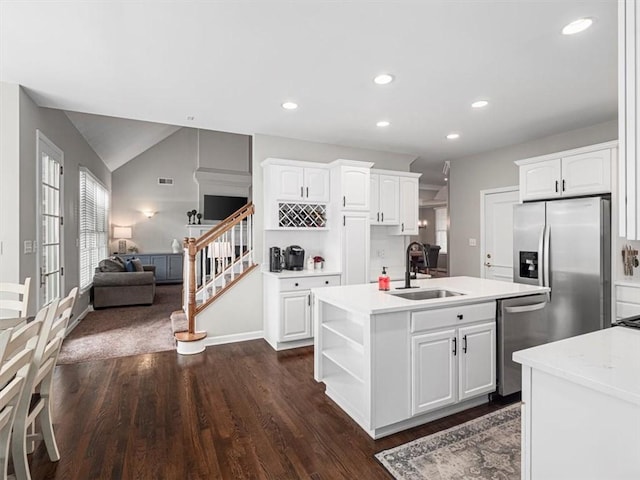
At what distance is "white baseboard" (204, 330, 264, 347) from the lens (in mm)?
4195

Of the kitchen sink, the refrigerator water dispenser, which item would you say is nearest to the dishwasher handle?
the kitchen sink

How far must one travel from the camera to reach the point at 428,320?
7.59 ft

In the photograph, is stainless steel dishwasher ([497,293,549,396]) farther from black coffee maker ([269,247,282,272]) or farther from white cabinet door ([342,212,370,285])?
black coffee maker ([269,247,282,272])

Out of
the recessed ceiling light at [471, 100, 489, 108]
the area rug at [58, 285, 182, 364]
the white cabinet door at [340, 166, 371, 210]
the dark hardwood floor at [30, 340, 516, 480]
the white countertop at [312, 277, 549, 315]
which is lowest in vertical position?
the dark hardwood floor at [30, 340, 516, 480]

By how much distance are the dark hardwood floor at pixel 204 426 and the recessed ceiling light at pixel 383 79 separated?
8.93 feet

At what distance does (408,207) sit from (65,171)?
476 centimetres

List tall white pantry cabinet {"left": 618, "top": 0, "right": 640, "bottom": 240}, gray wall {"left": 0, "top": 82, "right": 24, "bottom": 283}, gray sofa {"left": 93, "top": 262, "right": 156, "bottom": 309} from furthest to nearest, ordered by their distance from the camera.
Result: 1. gray sofa {"left": 93, "top": 262, "right": 156, "bottom": 309}
2. gray wall {"left": 0, "top": 82, "right": 24, "bottom": 283}
3. tall white pantry cabinet {"left": 618, "top": 0, "right": 640, "bottom": 240}

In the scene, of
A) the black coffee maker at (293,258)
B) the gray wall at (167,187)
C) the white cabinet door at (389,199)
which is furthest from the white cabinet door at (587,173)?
the gray wall at (167,187)

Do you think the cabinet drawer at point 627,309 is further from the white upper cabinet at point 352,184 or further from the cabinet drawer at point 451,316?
the white upper cabinet at point 352,184

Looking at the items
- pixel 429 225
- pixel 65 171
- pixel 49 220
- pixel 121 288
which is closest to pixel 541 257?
pixel 49 220

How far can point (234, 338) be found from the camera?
170 inches

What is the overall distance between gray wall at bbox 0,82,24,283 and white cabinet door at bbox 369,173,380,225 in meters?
3.85

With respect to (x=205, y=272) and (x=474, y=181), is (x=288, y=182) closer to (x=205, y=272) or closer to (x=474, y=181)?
(x=205, y=272)

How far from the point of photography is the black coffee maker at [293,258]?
449 centimetres
